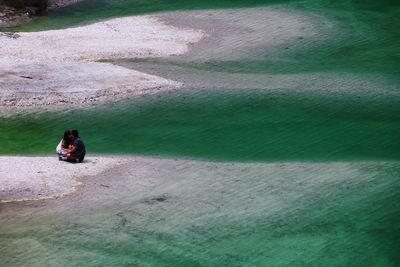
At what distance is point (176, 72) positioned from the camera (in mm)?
38844

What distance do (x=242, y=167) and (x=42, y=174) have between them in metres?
6.66

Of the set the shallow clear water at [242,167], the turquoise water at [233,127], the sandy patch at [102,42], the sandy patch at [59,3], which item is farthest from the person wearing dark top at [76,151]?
the sandy patch at [59,3]

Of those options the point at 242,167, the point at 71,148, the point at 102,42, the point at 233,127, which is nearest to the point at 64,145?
the point at 71,148

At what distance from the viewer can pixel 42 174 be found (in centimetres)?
2784

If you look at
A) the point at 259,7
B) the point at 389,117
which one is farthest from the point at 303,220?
the point at 259,7

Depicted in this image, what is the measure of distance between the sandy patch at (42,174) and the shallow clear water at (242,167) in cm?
62

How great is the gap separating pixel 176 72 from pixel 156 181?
11.6 m

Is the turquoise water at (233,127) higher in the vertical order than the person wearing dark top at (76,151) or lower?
lower

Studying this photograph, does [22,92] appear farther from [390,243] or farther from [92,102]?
[390,243]

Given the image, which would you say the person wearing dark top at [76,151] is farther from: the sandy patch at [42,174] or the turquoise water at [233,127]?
the turquoise water at [233,127]

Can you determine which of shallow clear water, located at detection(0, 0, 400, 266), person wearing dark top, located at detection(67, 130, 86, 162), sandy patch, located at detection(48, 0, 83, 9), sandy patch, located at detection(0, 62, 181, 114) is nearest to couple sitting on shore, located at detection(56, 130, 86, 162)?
person wearing dark top, located at detection(67, 130, 86, 162)

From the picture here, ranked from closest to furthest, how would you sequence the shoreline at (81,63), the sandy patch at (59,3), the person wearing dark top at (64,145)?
the person wearing dark top at (64,145), the shoreline at (81,63), the sandy patch at (59,3)

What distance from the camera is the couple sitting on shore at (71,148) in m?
28.9

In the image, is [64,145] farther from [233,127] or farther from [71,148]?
[233,127]
